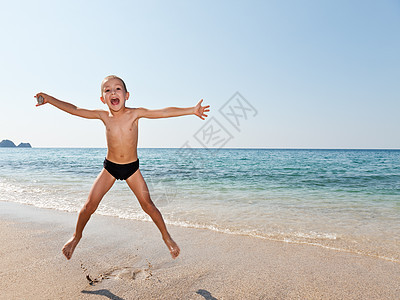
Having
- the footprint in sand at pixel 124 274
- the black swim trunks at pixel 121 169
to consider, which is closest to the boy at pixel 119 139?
the black swim trunks at pixel 121 169

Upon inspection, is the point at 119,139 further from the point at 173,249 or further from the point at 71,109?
the point at 173,249

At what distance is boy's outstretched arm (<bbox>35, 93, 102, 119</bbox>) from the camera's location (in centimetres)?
319

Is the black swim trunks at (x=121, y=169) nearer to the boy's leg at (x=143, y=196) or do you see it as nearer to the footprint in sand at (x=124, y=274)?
the boy's leg at (x=143, y=196)

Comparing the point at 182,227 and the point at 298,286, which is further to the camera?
the point at 182,227

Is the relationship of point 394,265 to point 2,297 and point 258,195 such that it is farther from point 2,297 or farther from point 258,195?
point 258,195

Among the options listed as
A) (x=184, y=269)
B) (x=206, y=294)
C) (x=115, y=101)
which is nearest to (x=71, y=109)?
(x=115, y=101)

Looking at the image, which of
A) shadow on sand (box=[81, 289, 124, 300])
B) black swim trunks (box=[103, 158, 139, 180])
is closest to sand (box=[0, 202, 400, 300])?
shadow on sand (box=[81, 289, 124, 300])

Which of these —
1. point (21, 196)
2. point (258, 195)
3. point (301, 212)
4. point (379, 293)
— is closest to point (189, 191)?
point (258, 195)

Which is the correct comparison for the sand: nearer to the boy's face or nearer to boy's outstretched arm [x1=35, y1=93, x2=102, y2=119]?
boy's outstretched arm [x1=35, y1=93, x2=102, y2=119]

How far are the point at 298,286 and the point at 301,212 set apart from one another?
4158 millimetres

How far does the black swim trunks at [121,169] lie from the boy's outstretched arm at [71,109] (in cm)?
58

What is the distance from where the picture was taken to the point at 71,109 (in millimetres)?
3217

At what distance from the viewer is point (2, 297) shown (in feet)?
8.75

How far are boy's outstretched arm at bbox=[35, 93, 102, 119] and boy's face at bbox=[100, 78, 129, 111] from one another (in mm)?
231
